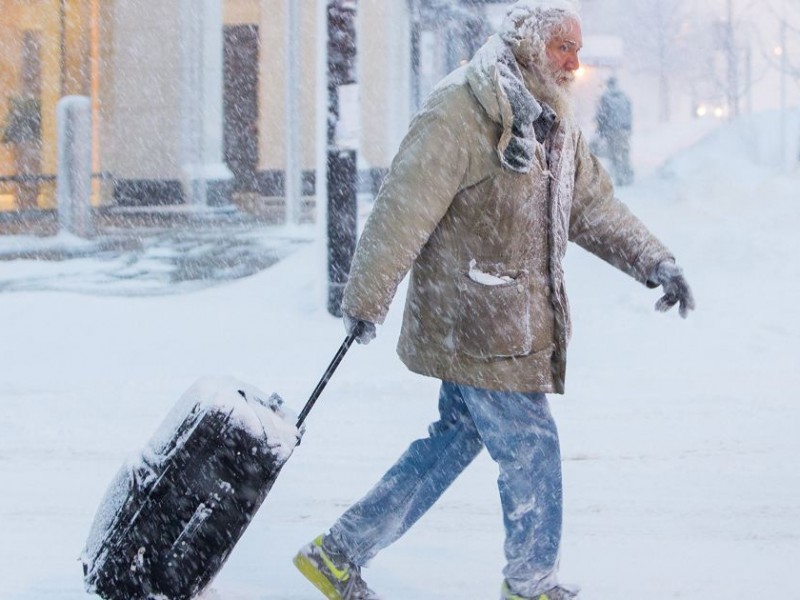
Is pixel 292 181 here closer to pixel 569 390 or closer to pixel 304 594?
pixel 569 390

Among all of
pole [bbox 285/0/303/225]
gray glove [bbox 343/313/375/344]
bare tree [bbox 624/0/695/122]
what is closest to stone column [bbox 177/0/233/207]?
pole [bbox 285/0/303/225]

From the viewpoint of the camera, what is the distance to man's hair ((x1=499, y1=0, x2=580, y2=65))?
10.2 ft

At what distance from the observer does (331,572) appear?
3500 mm

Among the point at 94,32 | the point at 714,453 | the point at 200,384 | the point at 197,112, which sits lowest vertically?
the point at 714,453

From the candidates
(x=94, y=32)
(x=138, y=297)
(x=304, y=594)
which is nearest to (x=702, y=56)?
(x=94, y=32)

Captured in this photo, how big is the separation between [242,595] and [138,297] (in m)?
5.75

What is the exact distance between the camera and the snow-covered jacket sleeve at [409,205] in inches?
123

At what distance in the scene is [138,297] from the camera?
923cm

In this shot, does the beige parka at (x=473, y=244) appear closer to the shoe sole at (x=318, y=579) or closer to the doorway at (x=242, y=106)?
the shoe sole at (x=318, y=579)

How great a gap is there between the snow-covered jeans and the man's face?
858 mm

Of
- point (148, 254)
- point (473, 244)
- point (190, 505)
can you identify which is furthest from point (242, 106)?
point (190, 505)

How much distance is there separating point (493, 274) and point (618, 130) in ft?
59.1

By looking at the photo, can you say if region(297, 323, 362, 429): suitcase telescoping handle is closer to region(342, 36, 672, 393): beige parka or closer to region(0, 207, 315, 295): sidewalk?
region(342, 36, 672, 393): beige parka

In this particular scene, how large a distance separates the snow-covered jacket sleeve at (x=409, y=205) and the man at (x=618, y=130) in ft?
59.2
